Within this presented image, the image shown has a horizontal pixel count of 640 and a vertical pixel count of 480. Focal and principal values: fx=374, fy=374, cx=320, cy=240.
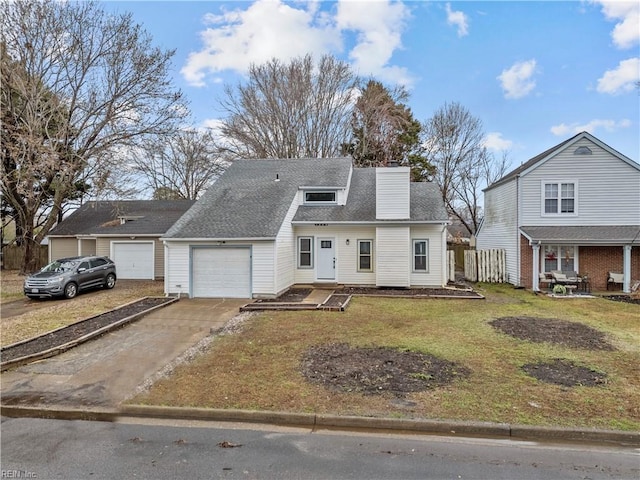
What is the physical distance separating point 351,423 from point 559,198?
656 inches

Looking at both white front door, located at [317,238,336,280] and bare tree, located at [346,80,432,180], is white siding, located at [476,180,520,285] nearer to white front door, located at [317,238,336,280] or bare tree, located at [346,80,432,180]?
white front door, located at [317,238,336,280]

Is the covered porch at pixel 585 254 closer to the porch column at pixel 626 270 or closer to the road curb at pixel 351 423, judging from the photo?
the porch column at pixel 626 270

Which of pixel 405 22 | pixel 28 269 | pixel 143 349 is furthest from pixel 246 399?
pixel 28 269

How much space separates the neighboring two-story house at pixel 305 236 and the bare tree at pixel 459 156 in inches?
564

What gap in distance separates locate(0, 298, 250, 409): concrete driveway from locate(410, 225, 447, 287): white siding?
9411 mm

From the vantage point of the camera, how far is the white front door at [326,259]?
17.0 meters

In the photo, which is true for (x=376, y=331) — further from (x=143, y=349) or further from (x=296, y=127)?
(x=296, y=127)

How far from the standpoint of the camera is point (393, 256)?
16109 millimetres

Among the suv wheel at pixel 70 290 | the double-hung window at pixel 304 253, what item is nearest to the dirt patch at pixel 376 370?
the double-hung window at pixel 304 253

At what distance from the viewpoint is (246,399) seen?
5348mm

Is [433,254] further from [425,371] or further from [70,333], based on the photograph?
[70,333]

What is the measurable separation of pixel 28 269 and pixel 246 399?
83.0 ft

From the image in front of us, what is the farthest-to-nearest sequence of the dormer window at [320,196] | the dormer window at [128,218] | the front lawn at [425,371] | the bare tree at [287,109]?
the bare tree at [287,109] < the dormer window at [128,218] < the dormer window at [320,196] < the front lawn at [425,371]

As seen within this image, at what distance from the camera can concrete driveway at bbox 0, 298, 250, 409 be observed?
5695 millimetres
